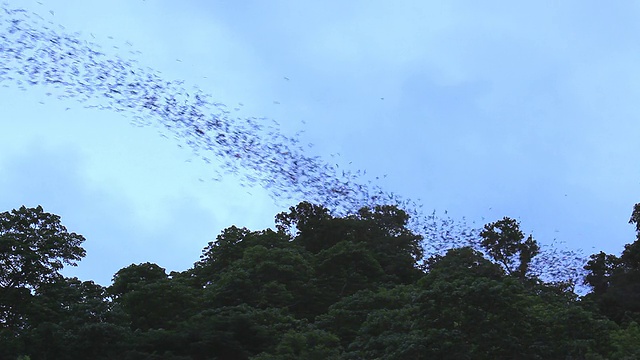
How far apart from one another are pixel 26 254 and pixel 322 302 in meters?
18.3

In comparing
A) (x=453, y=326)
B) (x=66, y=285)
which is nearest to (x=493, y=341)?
(x=453, y=326)

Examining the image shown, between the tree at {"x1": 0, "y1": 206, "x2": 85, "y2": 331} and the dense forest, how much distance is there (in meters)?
0.07

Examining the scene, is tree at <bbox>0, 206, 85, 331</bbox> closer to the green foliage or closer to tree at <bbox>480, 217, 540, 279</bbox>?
the green foliage

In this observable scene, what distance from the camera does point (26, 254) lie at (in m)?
41.6

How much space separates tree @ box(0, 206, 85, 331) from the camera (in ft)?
136

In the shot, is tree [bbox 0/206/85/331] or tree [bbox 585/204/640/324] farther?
tree [bbox 585/204/640/324]

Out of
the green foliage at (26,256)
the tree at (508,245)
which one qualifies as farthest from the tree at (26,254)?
the tree at (508,245)

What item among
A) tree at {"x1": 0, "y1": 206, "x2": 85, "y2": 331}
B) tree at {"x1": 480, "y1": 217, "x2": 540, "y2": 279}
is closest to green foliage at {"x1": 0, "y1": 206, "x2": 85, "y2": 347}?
tree at {"x1": 0, "y1": 206, "x2": 85, "y2": 331}

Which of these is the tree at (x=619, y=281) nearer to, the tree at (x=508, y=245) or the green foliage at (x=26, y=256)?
the tree at (x=508, y=245)

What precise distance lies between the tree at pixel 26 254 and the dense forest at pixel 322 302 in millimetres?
71

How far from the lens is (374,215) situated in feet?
216

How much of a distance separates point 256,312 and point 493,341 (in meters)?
17.2

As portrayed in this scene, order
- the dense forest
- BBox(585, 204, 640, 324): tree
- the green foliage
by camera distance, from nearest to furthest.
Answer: the dense forest, the green foliage, BBox(585, 204, 640, 324): tree

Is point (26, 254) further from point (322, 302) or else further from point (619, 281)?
point (619, 281)
